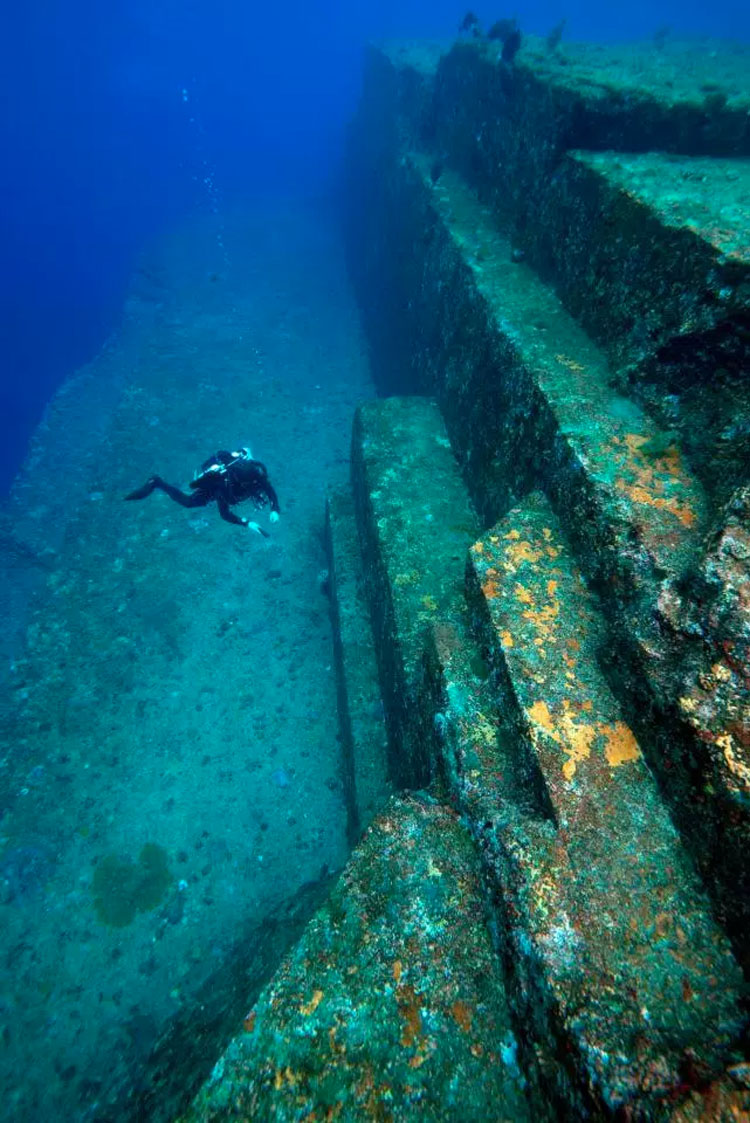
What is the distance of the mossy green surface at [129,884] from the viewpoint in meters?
4.61

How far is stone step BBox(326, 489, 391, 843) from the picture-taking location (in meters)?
4.33

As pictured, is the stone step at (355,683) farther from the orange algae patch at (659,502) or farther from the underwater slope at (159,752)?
the orange algae patch at (659,502)

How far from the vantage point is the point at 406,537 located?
15.2 feet

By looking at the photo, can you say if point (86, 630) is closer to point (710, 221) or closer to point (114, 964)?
point (114, 964)

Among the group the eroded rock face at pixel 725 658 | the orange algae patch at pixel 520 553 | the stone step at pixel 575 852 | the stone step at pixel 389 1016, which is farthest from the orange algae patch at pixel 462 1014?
the orange algae patch at pixel 520 553

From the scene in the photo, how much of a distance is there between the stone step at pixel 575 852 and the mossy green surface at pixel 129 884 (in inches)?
145

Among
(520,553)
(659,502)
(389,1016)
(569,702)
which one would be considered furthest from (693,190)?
(389,1016)

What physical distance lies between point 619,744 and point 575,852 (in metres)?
0.49

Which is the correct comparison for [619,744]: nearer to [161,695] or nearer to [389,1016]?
[389,1016]

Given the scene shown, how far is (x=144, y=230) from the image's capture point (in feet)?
68.8

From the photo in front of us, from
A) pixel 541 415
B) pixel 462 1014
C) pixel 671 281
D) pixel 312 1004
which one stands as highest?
pixel 671 281

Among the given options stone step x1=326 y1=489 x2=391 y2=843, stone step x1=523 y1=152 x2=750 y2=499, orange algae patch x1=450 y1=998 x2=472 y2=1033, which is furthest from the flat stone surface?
stone step x1=326 y1=489 x2=391 y2=843

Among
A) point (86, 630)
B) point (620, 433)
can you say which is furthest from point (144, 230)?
point (620, 433)

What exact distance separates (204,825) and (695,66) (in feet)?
34.8
